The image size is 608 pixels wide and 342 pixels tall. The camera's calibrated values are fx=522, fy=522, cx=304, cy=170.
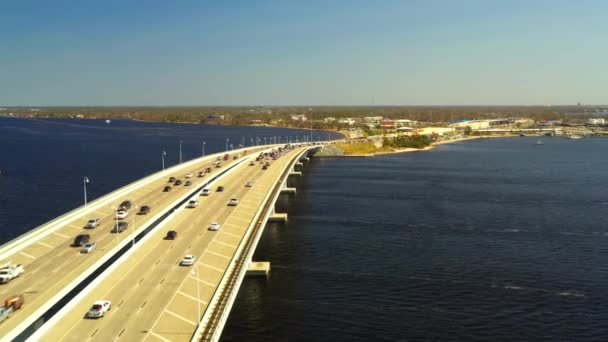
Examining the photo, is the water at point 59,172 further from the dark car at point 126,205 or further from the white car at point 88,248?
the white car at point 88,248

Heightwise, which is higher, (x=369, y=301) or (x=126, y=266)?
(x=126, y=266)

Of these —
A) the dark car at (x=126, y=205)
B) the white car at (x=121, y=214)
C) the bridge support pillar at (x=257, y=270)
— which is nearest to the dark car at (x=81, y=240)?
the white car at (x=121, y=214)

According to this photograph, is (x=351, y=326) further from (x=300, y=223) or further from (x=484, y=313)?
(x=300, y=223)

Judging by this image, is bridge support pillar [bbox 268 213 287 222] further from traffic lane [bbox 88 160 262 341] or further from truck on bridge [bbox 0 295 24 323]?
truck on bridge [bbox 0 295 24 323]

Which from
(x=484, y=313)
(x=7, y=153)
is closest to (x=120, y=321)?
(x=484, y=313)

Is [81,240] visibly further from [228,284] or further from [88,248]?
[228,284]

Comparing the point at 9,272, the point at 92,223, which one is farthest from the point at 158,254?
the point at 9,272
